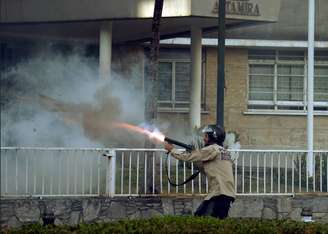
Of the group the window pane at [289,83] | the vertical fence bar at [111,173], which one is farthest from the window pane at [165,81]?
the vertical fence bar at [111,173]

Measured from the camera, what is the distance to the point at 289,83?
20156mm

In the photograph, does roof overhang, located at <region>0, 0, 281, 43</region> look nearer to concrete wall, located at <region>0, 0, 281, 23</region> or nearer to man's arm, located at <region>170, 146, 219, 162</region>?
concrete wall, located at <region>0, 0, 281, 23</region>

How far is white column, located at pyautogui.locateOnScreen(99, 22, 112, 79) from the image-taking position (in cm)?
1638

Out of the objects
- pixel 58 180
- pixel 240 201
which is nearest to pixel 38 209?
pixel 58 180

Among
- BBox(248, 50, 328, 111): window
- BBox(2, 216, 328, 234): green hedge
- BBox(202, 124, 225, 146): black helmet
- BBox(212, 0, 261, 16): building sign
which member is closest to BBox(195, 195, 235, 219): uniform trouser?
BBox(202, 124, 225, 146): black helmet

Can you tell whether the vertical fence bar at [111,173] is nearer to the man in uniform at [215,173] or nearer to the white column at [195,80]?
the man in uniform at [215,173]

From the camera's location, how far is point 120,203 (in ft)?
39.3

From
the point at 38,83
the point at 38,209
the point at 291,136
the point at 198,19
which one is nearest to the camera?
the point at 38,209

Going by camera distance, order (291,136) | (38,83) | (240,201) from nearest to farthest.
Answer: (240,201) < (38,83) < (291,136)

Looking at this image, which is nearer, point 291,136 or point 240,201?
point 240,201

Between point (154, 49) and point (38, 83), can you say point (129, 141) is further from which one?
point (154, 49)

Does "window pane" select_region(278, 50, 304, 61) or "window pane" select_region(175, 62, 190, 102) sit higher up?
"window pane" select_region(278, 50, 304, 61)

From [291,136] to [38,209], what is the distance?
9432mm

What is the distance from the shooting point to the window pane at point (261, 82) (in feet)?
65.7
